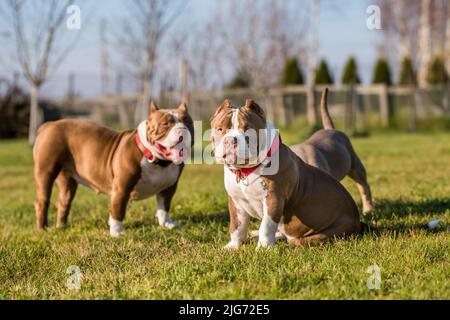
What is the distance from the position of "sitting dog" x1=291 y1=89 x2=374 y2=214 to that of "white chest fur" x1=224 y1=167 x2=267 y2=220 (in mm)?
1141

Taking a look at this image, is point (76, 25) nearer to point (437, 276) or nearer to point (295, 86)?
point (437, 276)

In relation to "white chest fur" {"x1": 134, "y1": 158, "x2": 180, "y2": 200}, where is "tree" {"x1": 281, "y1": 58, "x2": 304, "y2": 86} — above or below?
above

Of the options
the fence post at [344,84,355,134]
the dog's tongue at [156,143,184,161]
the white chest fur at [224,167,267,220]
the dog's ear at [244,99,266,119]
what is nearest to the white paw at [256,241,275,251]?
the white chest fur at [224,167,267,220]

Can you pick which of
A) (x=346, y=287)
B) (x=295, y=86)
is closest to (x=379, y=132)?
(x=295, y=86)

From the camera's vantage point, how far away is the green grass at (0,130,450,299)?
3484 millimetres

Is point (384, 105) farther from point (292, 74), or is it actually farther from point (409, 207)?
point (409, 207)

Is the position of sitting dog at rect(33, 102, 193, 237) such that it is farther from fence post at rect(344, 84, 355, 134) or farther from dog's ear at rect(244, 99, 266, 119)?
fence post at rect(344, 84, 355, 134)

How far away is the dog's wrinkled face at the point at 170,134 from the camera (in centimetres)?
555

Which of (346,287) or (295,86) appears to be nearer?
(346,287)

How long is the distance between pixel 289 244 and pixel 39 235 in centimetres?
267

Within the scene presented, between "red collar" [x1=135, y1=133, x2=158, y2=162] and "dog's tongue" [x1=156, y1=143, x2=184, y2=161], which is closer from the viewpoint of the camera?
"dog's tongue" [x1=156, y1=143, x2=184, y2=161]

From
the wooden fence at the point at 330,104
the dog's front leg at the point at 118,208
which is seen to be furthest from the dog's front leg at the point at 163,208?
the wooden fence at the point at 330,104

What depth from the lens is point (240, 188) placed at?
178 inches
